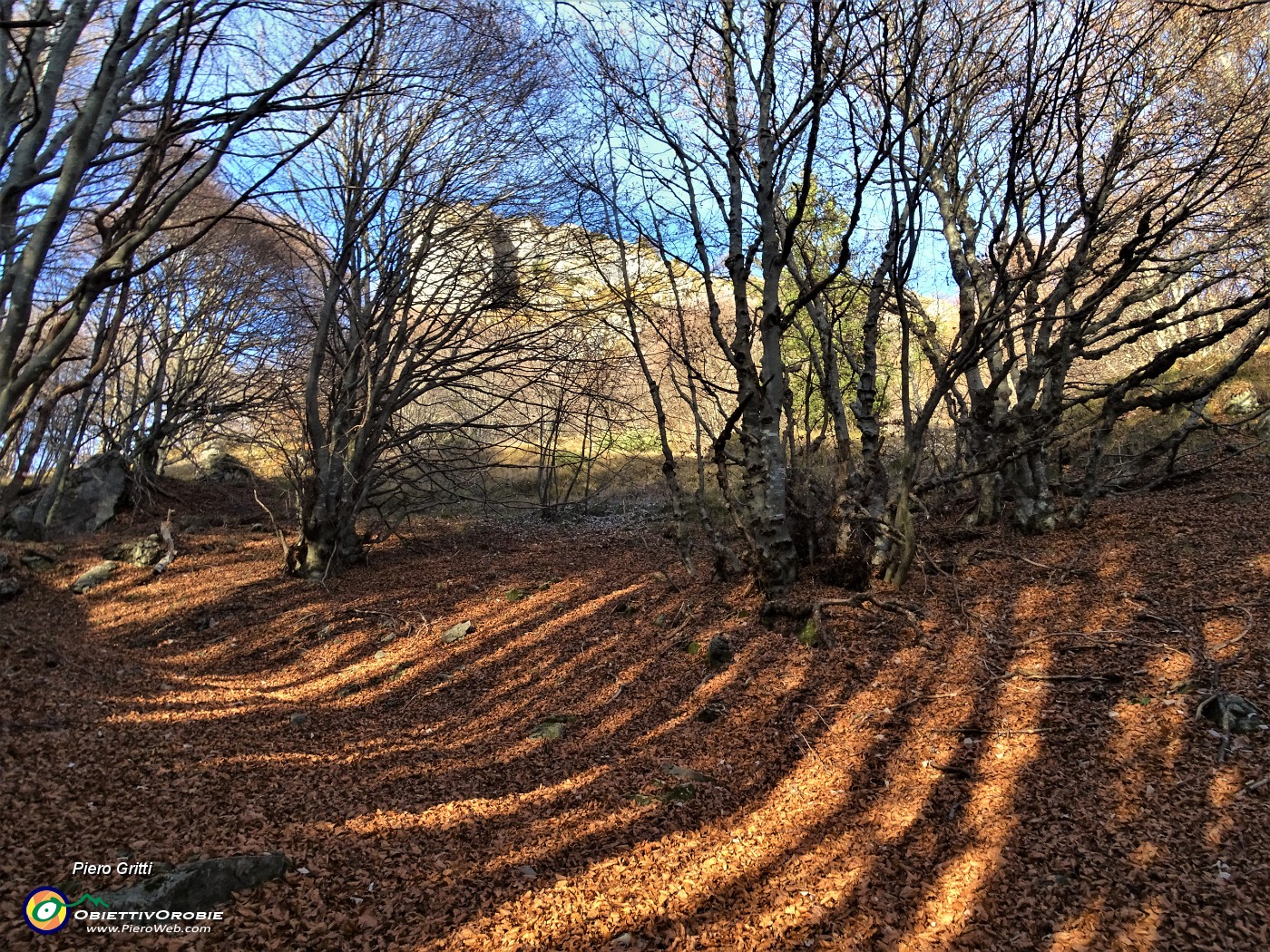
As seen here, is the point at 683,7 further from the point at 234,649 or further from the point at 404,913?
the point at 234,649

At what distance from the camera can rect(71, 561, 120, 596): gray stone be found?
9078 millimetres

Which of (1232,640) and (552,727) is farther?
(552,727)

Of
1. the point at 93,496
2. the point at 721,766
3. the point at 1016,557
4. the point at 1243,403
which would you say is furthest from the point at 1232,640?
the point at 93,496

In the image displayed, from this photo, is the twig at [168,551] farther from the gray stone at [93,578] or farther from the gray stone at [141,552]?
the gray stone at [93,578]

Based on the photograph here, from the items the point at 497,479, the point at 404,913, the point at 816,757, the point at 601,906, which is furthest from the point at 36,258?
the point at 497,479

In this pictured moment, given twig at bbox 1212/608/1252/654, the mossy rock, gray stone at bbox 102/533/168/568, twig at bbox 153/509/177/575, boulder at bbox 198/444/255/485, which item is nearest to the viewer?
twig at bbox 1212/608/1252/654

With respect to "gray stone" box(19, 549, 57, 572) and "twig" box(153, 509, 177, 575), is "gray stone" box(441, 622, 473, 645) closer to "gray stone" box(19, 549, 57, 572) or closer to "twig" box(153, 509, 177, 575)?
"twig" box(153, 509, 177, 575)

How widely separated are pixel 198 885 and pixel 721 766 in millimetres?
2542

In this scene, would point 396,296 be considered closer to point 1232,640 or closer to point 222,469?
point 1232,640

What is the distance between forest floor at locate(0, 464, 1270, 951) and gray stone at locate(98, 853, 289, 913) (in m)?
0.09

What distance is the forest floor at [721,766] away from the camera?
2.64 m

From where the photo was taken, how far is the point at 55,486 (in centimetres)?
1298

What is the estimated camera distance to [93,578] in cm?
924

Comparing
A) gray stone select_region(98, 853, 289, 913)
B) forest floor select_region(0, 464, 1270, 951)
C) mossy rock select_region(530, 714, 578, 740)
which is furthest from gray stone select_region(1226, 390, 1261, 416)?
gray stone select_region(98, 853, 289, 913)
